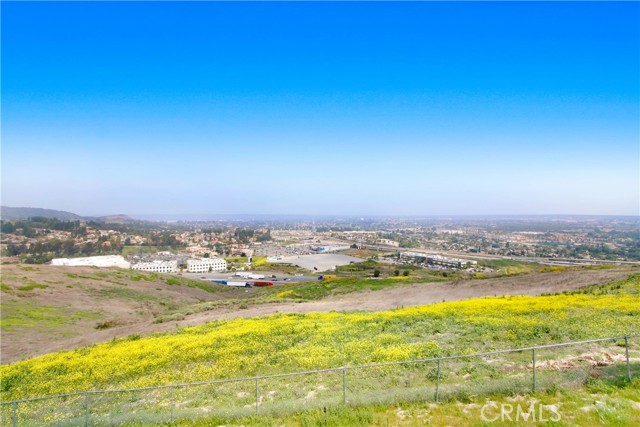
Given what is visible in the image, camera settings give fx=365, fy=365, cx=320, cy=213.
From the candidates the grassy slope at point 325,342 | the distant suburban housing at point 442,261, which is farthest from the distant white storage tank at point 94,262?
the grassy slope at point 325,342

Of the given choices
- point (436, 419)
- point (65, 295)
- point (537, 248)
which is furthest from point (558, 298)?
point (537, 248)

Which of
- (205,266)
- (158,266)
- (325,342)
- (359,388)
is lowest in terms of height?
(205,266)

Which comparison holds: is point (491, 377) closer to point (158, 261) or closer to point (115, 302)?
point (115, 302)

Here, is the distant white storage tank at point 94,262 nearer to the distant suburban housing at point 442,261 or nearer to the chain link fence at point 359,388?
the distant suburban housing at point 442,261

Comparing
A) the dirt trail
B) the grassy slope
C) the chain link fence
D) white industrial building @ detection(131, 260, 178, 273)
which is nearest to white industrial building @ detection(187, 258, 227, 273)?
white industrial building @ detection(131, 260, 178, 273)

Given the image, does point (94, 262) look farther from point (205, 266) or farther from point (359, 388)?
point (359, 388)

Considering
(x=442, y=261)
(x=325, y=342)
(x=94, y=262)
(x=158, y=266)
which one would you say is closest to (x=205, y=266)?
(x=158, y=266)

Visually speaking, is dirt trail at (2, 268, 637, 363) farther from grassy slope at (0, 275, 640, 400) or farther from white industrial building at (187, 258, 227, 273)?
white industrial building at (187, 258, 227, 273)
